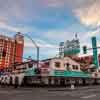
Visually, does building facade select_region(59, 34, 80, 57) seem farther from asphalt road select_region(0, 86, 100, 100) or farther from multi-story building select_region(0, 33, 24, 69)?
asphalt road select_region(0, 86, 100, 100)

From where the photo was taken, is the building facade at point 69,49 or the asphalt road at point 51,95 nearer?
the asphalt road at point 51,95

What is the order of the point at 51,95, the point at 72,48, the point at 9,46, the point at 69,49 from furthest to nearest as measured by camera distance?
the point at 69,49
the point at 72,48
the point at 9,46
the point at 51,95

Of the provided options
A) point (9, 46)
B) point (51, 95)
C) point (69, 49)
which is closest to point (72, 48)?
point (69, 49)

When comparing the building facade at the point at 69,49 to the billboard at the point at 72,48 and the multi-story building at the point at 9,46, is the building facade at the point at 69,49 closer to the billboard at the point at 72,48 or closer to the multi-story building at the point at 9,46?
the billboard at the point at 72,48

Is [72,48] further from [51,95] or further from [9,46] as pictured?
[51,95]

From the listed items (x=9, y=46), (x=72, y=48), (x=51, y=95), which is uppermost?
(x=72, y=48)

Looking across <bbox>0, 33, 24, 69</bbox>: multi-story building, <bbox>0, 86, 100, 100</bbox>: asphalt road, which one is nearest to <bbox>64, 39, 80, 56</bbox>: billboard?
<bbox>0, 33, 24, 69</bbox>: multi-story building

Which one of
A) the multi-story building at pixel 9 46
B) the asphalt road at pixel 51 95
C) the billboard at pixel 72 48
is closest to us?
the asphalt road at pixel 51 95

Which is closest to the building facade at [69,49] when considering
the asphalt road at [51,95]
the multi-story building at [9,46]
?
the multi-story building at [9,46]

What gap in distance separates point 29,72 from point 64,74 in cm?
888

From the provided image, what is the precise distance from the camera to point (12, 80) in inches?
2055

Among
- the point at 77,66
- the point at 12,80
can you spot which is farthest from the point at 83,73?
the point at 12,80

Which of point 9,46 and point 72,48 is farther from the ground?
point 72,48

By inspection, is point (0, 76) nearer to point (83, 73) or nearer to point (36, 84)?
point (36, 84)
